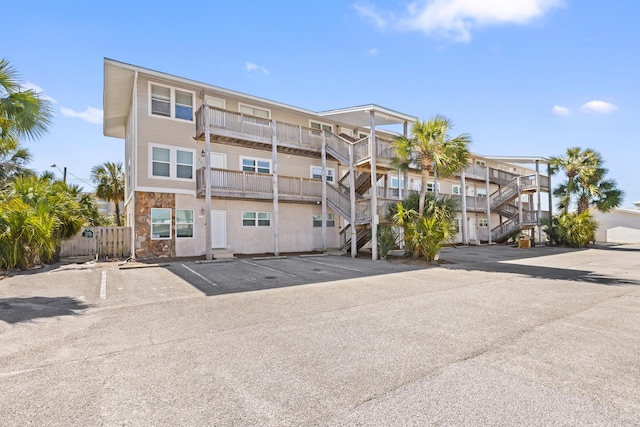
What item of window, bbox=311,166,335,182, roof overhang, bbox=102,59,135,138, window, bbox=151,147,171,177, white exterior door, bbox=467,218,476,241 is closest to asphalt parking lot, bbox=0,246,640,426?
window, bbox=151,147,171,177

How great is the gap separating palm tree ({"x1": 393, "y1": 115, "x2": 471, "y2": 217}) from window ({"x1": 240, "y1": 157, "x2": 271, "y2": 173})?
25.7 feet

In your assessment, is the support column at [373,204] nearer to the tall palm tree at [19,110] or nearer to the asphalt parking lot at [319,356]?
the asphalt parking lot at [319,356]

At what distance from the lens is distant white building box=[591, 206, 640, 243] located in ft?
94.5

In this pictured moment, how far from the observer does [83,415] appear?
108 inches

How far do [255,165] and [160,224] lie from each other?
19.5 feet

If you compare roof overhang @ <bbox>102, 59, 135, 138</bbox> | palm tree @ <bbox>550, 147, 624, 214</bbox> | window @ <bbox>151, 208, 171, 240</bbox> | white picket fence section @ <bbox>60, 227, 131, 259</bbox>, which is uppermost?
roof overhang @ <bbox>102, 59, 135, 138</bbox>

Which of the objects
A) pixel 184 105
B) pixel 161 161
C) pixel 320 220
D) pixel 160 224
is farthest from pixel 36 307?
pixel 320 220

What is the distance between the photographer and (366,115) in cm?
1822

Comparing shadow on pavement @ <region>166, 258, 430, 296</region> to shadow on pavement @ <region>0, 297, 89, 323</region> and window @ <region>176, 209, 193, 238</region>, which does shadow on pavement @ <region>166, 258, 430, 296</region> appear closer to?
shadow on pavement @ <region>0, 297, 89, 323</region>

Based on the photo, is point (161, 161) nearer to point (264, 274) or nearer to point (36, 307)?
point (264, 274)

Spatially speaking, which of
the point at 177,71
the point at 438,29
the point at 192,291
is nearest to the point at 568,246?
the point at 438,29

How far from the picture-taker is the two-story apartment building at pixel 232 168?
15.4 meters

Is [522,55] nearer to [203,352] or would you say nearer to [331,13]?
[331,13]

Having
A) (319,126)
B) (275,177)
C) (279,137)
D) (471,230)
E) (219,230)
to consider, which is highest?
(319,126)
